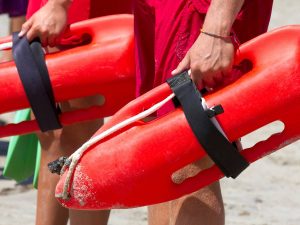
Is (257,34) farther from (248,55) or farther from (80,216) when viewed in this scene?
(80,216)

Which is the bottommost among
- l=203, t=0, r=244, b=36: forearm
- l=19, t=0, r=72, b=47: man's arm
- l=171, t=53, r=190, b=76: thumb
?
l=19, t=0, r=72, b=47: man's arm

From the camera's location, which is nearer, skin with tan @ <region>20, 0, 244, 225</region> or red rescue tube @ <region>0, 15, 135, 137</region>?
skin with tan @ <region>20, 0, 244, 225</region>

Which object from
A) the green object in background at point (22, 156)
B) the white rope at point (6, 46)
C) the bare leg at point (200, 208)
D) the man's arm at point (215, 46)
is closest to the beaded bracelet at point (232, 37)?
the man's arm at point (215, 46)

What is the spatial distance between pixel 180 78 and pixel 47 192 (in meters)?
0.95

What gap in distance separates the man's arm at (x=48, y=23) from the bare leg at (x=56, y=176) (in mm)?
374

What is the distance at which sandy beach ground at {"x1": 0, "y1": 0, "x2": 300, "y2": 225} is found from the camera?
392cm

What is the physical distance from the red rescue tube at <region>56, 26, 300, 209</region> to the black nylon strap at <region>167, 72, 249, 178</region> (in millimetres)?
22

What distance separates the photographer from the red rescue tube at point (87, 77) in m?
2.80

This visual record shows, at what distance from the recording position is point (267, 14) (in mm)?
2564

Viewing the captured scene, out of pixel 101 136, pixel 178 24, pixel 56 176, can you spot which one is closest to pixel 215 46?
pixel 178 24

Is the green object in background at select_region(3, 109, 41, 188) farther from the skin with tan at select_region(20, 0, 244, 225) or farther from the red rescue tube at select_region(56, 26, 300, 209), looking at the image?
the red rescue tube at select_region(56, 26, 300, 209)

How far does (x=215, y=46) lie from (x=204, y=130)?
0.19m

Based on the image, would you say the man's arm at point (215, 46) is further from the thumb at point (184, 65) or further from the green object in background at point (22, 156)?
the green object in background at point (22, 156)

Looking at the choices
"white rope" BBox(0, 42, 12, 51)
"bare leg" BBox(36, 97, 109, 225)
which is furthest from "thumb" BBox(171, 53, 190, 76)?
"bare leg" BBox(36, 97, 109, 225)
